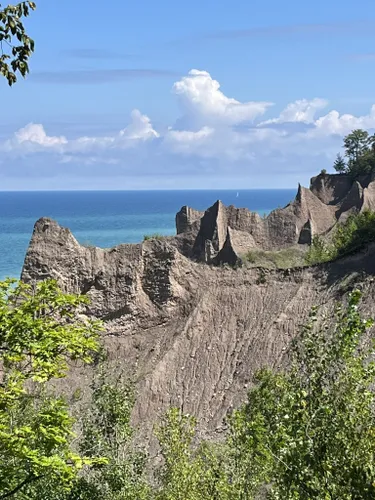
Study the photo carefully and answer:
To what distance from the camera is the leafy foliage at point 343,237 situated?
52.3 m

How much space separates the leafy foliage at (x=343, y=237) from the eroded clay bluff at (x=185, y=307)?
6241mm

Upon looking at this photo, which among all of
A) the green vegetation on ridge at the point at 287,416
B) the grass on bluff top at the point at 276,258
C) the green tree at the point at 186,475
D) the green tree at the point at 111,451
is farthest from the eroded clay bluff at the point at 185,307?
the green vegetation on ridge at the point at 287,416

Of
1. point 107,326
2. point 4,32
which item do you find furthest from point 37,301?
point 107,326

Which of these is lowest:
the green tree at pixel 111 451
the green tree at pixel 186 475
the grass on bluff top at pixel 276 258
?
the green tree at pixel 111 451

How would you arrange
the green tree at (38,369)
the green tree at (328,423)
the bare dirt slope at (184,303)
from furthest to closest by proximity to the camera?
the bare dirt slope at (184,303) → the green tree at (38,369) → the green tree at (328,423)

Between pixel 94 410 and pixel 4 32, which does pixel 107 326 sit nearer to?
pixel 94 410

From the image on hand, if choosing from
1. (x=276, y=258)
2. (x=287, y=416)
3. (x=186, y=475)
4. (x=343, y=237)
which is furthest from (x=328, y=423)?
(x=343, y=237)

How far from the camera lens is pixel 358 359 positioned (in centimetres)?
1159

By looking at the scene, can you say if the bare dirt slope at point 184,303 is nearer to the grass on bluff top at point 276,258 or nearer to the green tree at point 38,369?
the grass on bluff top at point 276,258

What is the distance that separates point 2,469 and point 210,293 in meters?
31.7

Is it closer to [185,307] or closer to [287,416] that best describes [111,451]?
[287,416]

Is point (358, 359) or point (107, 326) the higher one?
point (358, 359)

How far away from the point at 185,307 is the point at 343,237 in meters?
21.6

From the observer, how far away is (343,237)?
6175 centimetres
